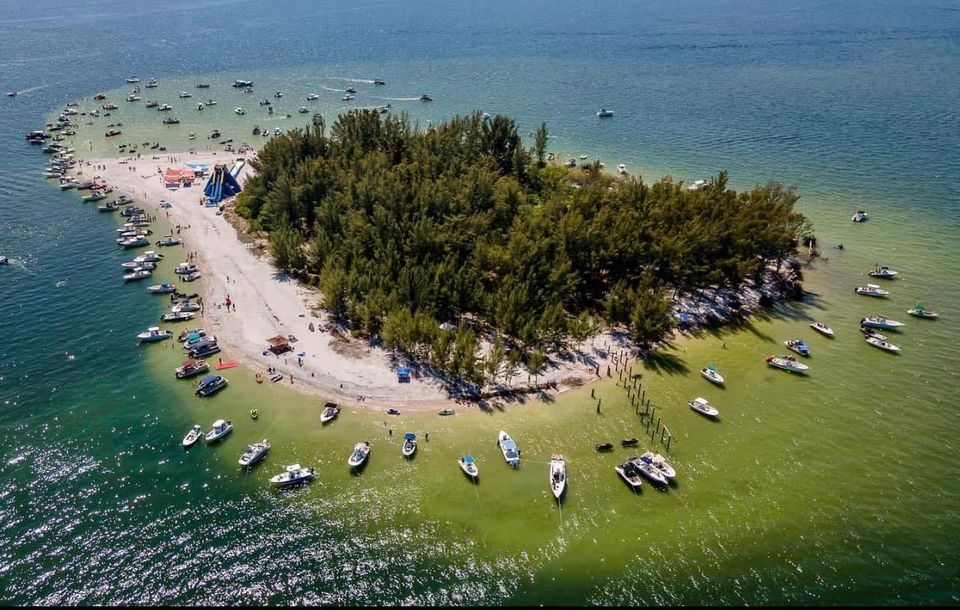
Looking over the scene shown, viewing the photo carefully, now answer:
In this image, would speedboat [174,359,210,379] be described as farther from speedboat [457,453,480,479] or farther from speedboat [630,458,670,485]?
speedboat [630,458,670,485]

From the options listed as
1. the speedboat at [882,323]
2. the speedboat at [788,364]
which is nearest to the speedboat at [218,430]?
the speedboat at [788,364]

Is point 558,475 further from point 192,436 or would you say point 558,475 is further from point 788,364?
point 192,436

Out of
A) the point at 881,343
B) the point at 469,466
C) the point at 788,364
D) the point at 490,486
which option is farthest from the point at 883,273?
the point at 469,466

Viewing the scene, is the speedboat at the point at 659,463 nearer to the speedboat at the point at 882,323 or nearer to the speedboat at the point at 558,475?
the speedboat at the point at 558,475

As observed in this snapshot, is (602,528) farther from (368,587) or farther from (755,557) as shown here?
(368,587)

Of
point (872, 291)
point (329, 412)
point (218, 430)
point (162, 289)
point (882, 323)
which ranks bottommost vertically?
point (218, 430)

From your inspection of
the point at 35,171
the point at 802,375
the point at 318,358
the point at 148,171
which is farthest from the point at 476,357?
the point at 35,171
